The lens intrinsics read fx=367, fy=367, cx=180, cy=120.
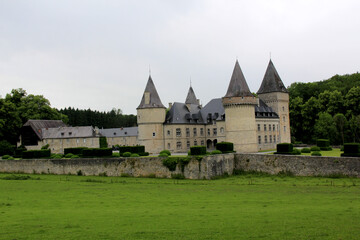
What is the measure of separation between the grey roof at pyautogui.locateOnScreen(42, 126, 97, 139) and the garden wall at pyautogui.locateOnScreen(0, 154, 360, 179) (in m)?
22.7

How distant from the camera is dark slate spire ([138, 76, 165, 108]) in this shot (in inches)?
1684

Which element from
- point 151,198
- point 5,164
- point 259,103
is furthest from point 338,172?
point 5,164

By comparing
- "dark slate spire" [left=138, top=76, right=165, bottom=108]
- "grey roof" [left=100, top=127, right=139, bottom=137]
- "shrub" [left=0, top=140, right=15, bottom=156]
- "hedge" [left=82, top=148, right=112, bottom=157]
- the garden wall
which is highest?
"dark slate spire" [left=138, top=76, right=165, bottom=108]

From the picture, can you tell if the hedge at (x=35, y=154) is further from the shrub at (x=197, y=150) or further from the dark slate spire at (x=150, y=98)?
the shrub at (x=197, y=150)

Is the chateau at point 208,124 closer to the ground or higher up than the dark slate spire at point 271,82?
closer to the ground

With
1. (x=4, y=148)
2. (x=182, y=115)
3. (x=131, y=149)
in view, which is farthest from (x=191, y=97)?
(x=4, y=148)

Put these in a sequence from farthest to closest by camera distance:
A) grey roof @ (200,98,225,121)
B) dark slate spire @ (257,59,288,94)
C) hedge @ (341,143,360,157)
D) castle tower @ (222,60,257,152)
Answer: dark slate spire @ (257,59,288,94), grey roof @ (200,98,225,121), castle tower @ (222,60,257,152), hedge @ (341,143,360,157)

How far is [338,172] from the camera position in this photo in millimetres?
23672

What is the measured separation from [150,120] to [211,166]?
1739cm

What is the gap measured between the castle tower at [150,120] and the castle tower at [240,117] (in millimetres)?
9762

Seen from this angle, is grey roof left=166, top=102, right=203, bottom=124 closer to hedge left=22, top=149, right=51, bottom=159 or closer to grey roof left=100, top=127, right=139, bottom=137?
hedge left=22, top=149, right=51, bottom=159

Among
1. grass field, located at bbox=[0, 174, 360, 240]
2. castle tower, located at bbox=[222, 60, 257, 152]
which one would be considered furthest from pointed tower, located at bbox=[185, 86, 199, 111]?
grass field, located at bbox=[0, 174, 360, 240]

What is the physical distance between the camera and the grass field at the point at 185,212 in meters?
9.94

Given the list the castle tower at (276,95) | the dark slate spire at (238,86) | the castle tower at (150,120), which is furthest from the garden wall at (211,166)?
the castle tower at (276,95)
